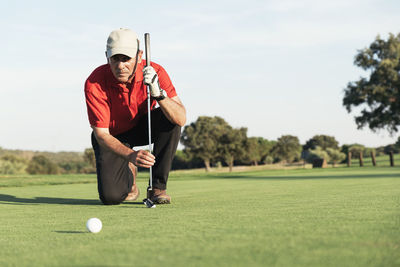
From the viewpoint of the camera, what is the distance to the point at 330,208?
4.32 meters

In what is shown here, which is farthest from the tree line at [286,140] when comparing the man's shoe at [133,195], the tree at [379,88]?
the man's shoe at [133,195]

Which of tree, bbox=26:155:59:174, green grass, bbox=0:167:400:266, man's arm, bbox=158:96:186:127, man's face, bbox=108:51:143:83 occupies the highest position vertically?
man's face, bbox=108:51:143:83

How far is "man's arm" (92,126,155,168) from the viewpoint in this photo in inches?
190

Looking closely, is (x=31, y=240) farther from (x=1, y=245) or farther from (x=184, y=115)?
(x=184, y=115)

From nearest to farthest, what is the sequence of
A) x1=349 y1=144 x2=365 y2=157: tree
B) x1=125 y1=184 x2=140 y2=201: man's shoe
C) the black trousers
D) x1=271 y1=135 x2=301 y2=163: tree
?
the black trousers < x1=125 y1=184 x2=140 y2=201: man's shoe < x1=349 y1=144 x2=365 y2=157: tree < x1=271 y1=135 x2=301 y2=163: tree

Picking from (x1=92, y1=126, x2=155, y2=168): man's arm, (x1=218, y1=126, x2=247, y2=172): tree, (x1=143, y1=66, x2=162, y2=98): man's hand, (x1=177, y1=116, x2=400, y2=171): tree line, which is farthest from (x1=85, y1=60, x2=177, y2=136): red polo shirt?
(x1=218, y1=126, x2=247, y2=172): tree

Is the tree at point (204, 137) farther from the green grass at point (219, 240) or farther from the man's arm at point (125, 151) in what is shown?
the green grass at point (219, 240)

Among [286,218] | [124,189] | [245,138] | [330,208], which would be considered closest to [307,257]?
[286,218]

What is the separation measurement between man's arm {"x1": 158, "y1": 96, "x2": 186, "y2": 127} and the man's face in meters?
0.54

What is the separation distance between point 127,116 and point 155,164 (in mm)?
772

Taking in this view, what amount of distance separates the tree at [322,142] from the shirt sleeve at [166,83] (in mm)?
87784

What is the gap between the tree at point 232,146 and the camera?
6056 cm

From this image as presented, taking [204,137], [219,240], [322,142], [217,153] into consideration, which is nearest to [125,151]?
[219,240]

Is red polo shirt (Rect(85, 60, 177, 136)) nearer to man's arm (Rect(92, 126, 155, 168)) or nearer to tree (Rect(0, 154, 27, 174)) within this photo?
man's arm (Rect(92, 126, 155, 168))
